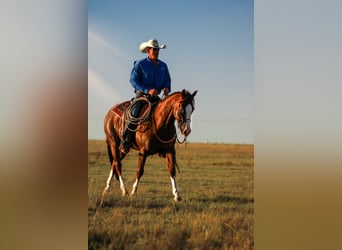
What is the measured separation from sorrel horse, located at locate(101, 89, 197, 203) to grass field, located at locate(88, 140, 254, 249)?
0.05 meters

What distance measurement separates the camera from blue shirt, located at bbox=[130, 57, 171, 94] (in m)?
3.58

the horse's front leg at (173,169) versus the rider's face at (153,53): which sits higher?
the rider's face at (153,53)

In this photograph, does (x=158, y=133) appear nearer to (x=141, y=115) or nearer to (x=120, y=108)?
(x=141, y=115)

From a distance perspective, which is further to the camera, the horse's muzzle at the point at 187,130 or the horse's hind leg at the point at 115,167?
the horse's hind leg at the point at 115,167

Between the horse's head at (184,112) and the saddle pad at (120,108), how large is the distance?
469 mm

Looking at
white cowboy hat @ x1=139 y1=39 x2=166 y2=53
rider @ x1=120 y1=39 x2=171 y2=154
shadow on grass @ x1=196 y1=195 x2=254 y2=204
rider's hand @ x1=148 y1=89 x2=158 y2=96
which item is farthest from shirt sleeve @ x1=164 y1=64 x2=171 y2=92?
shadow on grass @ x1=196 y1=195 x2=254 y2=204

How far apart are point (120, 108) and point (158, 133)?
1.38 ft

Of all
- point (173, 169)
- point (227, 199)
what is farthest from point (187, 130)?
point (227, 199)

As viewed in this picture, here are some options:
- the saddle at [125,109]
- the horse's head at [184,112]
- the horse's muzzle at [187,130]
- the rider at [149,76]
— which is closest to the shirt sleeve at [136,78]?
the rider at [149,76]

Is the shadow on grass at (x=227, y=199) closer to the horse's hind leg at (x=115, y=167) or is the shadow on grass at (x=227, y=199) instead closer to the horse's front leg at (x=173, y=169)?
the horse's front leg at (x=173, y=169)

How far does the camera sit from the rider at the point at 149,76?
358 centimetres
